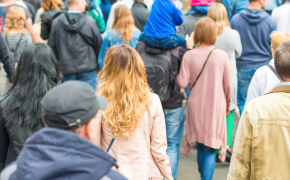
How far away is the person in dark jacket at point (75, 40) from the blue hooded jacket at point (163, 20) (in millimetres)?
1637

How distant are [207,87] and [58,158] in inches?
94.0

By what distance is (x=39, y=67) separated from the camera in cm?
237

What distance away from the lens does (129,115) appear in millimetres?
2072

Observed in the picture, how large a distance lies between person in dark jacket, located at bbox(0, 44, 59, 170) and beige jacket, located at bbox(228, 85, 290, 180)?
1497 millimetres

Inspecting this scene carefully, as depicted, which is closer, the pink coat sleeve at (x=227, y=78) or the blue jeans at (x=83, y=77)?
the pink coat sleeve at (x=227, y=78)

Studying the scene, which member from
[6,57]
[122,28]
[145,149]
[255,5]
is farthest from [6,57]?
[255,5]

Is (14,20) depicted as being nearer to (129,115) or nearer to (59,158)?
(129,115)

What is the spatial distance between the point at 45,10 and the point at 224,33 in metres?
3.21

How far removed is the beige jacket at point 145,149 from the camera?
2.13m

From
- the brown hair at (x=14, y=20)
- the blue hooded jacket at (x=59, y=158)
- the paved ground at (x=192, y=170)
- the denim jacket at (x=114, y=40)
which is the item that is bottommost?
the paved ground at (x=192, y=170)

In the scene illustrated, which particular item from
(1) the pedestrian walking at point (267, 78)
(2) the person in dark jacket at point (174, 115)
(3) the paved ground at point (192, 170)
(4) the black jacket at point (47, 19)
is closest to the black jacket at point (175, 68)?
(2) the person in dark jacket at point (174, 115)

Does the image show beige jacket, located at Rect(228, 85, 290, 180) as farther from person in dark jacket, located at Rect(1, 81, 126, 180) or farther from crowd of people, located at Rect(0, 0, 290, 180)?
person in dark jacket, located at Rect(1, 81, 126, 180)

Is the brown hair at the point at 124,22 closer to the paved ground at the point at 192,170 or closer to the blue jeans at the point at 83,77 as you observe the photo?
the blue jeans at the point at 83,77

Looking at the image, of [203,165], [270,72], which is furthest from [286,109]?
[203,165]
